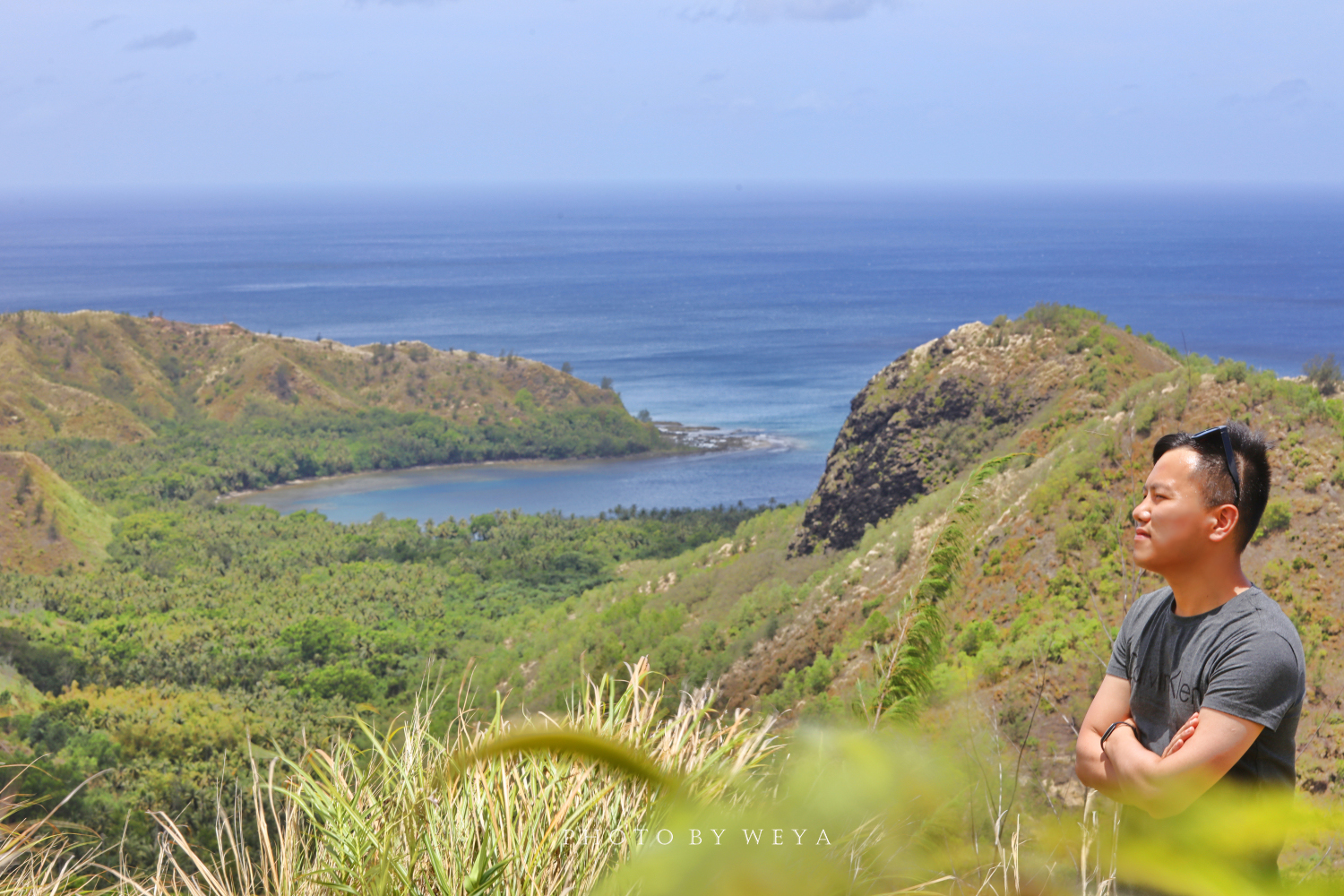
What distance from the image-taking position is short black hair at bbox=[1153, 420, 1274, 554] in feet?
5.82

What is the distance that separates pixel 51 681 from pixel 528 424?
4779cm

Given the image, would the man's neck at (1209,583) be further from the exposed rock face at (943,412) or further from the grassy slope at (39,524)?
the grassy slope at (39,524)

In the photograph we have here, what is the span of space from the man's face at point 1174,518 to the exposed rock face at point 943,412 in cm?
1774

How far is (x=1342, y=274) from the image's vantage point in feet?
428

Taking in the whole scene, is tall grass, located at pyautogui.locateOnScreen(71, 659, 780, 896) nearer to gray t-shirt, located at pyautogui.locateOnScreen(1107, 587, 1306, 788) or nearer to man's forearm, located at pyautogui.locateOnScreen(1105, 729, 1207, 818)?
man's forearm, located at pyautogui.locateOnScreen(1105, 729, 1207, 818)

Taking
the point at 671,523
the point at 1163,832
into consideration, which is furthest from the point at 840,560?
the point at 671,523

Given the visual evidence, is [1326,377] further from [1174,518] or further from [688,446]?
[688,446]

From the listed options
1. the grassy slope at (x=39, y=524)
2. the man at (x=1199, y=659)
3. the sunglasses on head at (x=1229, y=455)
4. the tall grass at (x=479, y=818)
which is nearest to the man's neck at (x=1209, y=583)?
the man at (x=1199, y=659)

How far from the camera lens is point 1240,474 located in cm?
179

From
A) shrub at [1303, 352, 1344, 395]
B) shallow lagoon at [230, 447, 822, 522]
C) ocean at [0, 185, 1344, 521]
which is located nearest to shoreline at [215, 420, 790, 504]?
shallow lagoon at [230, 447, 822, 522]

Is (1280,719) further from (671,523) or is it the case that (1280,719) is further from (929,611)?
(671,523)

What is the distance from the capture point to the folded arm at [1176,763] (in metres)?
1.53

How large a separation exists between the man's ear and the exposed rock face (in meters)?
17.7

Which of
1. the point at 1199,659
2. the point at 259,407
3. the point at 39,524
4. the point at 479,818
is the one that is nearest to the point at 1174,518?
the point at 1199,659
